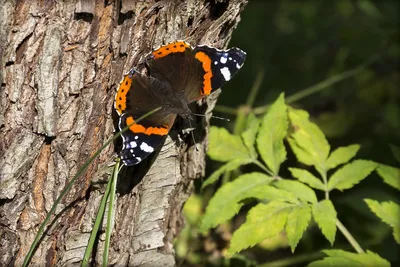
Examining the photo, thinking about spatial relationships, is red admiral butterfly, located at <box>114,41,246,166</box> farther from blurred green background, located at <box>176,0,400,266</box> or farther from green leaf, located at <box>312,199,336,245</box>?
blurred green background, located at <box>176,0,400,266</box>

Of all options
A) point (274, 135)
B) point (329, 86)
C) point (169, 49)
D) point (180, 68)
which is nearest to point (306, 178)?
point (274, 135)

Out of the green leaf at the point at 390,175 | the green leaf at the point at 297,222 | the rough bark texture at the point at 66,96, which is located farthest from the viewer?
the green leaf at the point at 390,175

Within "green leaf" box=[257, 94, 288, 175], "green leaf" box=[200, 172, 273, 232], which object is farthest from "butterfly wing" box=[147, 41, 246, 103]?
"green leaf" box=[200, 172, 273, 232]

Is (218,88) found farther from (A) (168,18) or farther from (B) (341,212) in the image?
(B) (341,212)

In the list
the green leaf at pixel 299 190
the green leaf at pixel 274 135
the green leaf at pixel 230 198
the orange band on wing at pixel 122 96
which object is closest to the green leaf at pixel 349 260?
the green leaf at pixel 299 190

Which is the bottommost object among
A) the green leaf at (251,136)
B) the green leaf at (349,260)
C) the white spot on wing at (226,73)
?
the green leaf at (349,260)

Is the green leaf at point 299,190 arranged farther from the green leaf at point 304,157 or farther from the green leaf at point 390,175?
the green leaf at point 390,175

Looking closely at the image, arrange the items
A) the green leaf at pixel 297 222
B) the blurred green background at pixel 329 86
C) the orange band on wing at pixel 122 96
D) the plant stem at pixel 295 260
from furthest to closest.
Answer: the blurred green background at pixel 329 86 → the plant stem at pixel 295 260 → the green leaf at pixel 297 222 → the orange band on wing at pixel 122 96

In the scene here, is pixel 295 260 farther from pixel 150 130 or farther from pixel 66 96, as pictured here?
pixel 66 96
